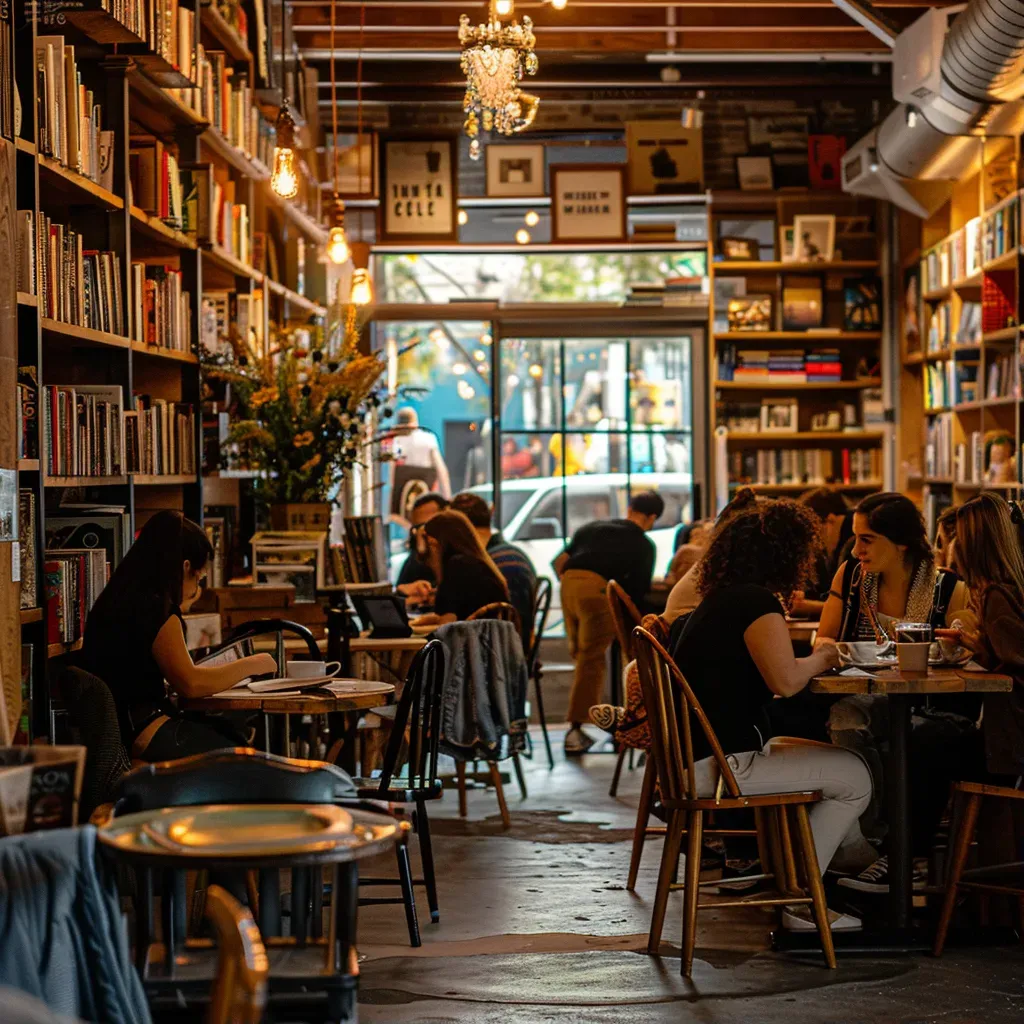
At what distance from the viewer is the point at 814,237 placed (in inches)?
402

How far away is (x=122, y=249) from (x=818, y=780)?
292cm

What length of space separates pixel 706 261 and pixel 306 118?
308 centimetres

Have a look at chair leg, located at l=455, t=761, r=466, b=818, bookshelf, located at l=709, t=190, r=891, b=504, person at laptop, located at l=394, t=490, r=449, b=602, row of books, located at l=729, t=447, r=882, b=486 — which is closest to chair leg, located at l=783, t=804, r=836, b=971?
chair leg, located at l=455, t=761, r=466, b=818

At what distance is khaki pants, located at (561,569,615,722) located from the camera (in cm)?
821

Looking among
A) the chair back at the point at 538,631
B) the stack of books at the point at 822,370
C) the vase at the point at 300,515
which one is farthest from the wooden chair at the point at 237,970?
the stack of books at the point at 822,370

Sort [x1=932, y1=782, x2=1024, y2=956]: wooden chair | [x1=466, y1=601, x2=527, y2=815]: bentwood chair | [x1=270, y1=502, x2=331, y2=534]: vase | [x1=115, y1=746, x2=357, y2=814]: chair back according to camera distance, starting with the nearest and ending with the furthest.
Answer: [x1=115, y1=746, x2=357, y2=814]: chair back
[x1=932, y1=782, x2=1024, y2=956]: wooden chair
[x1=466, y1=601, x2=527, y2=815]: bentwood chair
[x1=270, y1=502, x2=331, y2=534]: vase

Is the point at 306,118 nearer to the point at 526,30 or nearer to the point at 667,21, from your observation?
the point at 667,21

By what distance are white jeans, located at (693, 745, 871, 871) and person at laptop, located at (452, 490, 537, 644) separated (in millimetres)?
3420

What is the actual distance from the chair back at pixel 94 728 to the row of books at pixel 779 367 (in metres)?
6.82

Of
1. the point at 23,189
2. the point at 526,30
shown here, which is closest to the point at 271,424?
the point at 526,30

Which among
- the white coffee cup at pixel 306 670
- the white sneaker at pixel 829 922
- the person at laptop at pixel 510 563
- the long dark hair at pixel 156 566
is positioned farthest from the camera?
the person at laptop at pixel 510 563

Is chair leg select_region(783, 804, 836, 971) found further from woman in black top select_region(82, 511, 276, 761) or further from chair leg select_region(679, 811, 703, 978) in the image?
woman in black top select_region(82, 511, 276, 761)

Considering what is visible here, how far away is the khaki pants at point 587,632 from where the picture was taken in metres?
8.21

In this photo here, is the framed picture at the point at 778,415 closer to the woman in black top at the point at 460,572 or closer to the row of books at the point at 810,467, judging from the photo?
the row of books at the point at 810,467
